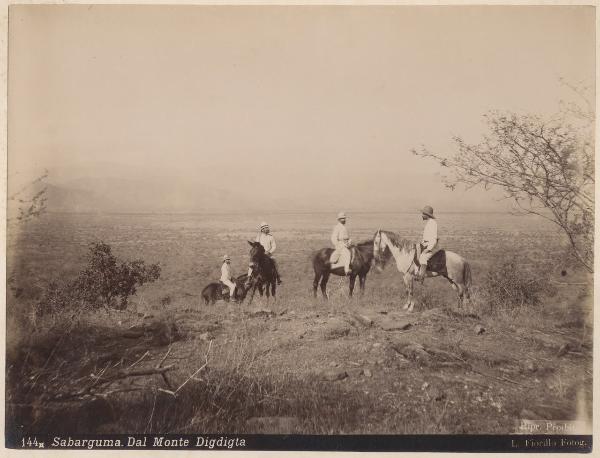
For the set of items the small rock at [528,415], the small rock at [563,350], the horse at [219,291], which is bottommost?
the small rock at [528,415]

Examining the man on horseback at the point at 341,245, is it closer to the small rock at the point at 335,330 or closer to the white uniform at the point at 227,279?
the small rock at the point at 335,330

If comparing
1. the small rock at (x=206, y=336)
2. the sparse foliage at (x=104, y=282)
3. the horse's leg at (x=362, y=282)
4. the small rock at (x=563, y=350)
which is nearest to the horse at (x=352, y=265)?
the horse's leg at (x=362, y=282)

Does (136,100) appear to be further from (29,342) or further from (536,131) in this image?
(536,131)

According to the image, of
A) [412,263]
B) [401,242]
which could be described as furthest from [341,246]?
[412,263]

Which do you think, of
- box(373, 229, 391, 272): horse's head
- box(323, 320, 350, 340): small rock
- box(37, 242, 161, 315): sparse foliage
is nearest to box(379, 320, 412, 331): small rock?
box(323, 320, 350, 340): small rock

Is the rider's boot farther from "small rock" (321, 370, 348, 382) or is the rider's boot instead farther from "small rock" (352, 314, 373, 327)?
"small rock" (321, 370, 348, 382)

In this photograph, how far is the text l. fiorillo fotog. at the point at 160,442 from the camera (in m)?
7.64

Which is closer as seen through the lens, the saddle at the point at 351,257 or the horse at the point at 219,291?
the horse at the point at 219,291

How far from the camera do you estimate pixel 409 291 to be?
8.49m

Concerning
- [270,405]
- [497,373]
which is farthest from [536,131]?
[270,405]

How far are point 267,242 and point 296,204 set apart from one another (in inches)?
31.4

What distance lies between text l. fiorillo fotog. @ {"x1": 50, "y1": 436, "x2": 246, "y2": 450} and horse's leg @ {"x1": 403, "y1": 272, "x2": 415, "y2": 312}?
330 centimetres

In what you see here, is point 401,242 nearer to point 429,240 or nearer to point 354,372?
point 429,240

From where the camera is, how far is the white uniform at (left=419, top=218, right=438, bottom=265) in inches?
334
